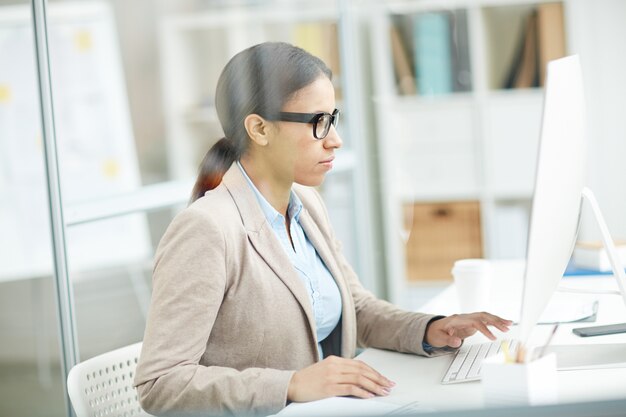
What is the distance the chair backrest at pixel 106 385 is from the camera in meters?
1.32

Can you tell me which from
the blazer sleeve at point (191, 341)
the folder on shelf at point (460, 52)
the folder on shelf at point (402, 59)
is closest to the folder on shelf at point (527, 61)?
the folder on shelf at point (460, 52)

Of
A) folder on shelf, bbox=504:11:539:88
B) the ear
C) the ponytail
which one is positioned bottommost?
the ponytail

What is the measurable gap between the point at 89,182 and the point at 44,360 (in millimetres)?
656

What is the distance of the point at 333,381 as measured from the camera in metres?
1.15

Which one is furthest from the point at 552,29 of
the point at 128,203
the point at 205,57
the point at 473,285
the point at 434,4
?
the point at 128,203

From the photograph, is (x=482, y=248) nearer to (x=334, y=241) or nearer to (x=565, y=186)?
(x=334, y=241)

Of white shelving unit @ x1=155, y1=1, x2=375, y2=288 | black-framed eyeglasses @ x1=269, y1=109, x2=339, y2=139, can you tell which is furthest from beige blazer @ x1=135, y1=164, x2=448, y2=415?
white shelving unit @ x1=155, y1=1, x2=375, y2=288

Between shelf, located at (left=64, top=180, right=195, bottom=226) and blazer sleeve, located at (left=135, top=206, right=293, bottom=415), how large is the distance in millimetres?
380

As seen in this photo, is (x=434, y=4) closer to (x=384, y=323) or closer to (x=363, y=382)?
(x=384, y=323)

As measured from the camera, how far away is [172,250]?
125 cm

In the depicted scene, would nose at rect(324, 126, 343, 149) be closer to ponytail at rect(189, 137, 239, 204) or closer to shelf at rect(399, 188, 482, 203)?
ponytail at rect(189, 137, 239, 204)

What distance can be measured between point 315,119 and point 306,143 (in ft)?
0.14

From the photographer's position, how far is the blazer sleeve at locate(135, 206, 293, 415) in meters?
1.16

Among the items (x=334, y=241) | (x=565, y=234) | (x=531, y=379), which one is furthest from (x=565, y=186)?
(x=334, y=241)
